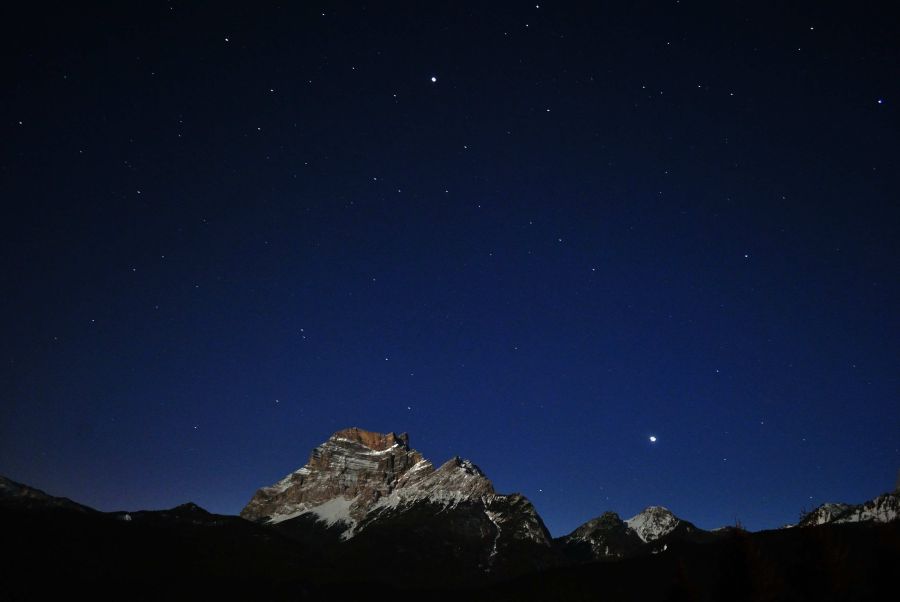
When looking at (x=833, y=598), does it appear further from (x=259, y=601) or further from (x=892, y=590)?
(x=259, y=601)

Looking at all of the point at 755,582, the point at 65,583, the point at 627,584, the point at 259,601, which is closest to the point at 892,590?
the point at 755,582

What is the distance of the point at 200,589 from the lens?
647ft

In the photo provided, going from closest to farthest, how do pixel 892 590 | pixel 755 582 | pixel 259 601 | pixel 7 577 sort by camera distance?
1. pixel 892 590
2. pixel 755 582
3. pixel 7 577
4. pixel 259 601

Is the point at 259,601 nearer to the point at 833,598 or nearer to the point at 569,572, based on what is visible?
the point at 569,572

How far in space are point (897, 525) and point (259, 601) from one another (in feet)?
688

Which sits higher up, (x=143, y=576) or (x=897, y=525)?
(x=897, y=525)

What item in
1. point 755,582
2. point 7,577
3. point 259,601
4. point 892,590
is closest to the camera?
point 892,590

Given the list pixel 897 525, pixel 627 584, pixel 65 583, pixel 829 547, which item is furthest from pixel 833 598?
pixel 65 583

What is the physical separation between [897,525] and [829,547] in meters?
3.84

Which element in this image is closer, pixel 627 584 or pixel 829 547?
pixel 829 547

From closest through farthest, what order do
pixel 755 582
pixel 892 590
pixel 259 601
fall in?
1. pixel 892 590
2. pixel 755 582
3. pixel 259 601

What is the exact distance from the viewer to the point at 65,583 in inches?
7057

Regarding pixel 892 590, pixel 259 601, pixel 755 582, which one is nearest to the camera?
pixel 892 590

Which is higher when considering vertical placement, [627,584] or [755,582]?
[755,582]
